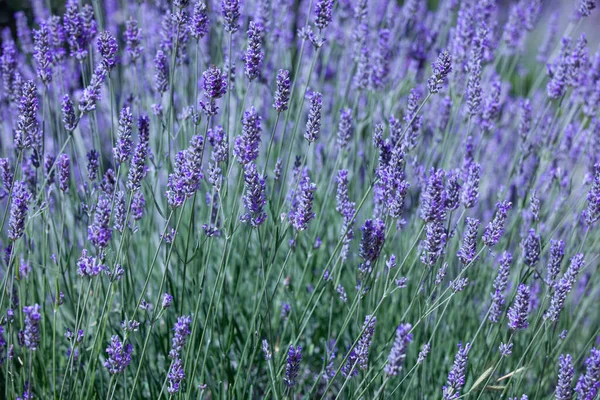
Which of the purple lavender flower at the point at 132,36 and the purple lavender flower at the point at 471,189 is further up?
the purple lavender flower at the point at 132,36

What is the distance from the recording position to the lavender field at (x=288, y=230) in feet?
6.00

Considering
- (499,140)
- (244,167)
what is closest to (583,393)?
(244,167)

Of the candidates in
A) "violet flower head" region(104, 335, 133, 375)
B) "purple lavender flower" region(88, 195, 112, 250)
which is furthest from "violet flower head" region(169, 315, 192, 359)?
"purple lavender flower" region(88, 195, 112, 250)

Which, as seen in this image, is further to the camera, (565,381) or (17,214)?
(565,381)

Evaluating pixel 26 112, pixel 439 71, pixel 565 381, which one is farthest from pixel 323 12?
pixel 565 381

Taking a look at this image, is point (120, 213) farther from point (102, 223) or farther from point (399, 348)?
point (399, 348)

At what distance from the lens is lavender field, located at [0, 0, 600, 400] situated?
72.1 inches

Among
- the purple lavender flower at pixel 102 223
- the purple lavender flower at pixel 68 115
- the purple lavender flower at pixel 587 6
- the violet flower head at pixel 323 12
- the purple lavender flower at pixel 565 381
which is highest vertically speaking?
the purple lavender flower at pixel 587 6

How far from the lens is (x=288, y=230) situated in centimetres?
286

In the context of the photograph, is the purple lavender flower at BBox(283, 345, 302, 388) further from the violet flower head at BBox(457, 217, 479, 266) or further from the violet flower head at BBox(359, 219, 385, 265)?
the violet flower head at BBox(457, 217, 479, 266)

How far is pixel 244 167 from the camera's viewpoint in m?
1.77

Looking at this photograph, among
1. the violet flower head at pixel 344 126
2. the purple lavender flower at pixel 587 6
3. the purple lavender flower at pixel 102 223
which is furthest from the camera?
the purple lavender flower at pixel 587 6

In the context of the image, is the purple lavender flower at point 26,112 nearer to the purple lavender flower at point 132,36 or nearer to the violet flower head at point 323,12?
the purple lavender flower at point 132,36

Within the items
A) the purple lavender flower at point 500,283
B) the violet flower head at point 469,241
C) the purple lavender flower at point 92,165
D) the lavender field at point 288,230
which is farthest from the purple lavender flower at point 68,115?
the purple lavender flower at point 500,283
